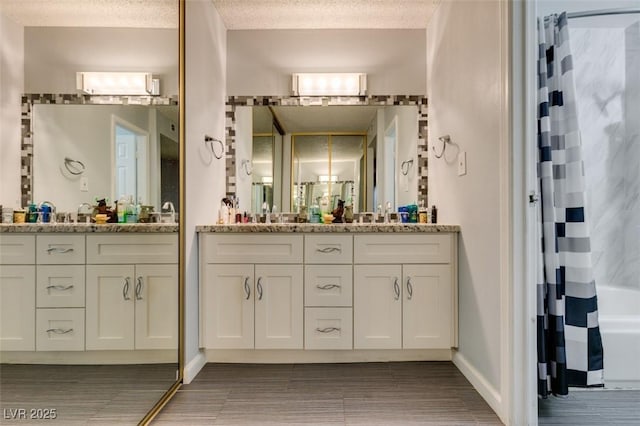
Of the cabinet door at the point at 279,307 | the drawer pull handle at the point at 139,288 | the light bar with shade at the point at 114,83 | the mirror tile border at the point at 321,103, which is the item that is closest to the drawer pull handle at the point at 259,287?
the cabinet door at the point at 279,307

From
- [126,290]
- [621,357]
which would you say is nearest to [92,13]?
[126,290]

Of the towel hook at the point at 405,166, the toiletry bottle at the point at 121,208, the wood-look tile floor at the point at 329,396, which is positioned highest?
the towel hook at the point at 405,166

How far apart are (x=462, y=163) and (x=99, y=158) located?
5.72 ft

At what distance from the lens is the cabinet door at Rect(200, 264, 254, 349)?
6.74 feet

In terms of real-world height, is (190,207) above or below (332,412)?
above

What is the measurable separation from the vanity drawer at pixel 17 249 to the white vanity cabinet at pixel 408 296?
5.01 feet

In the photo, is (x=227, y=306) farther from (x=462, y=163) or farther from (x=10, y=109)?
(x=462, y=163)

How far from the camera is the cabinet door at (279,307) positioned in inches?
81.1

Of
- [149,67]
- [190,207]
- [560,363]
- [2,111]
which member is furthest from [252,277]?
[560,363]

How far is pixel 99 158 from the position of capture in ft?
3.88

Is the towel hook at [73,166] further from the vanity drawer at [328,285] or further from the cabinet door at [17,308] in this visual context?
the vanity drawer at [328,285]

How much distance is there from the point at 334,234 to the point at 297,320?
0.56m

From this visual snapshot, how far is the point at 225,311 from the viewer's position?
6.77 ft

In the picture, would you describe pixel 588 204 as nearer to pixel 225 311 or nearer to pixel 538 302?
pixel 538 302
